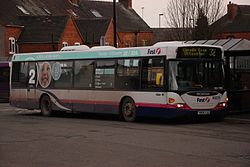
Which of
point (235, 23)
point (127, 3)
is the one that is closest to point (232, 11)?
point (235, 23)

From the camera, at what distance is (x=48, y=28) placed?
64312 mm

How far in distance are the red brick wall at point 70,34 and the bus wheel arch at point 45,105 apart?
126 ft

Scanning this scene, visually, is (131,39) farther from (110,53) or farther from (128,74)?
(128,74)

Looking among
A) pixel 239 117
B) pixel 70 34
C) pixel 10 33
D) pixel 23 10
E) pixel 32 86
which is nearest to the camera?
pixel 239 117

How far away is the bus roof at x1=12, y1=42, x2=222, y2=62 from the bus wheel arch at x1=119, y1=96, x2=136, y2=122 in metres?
1.62

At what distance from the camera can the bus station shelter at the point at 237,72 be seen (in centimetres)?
2162

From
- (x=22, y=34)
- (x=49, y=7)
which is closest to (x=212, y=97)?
(x=22, y=34)

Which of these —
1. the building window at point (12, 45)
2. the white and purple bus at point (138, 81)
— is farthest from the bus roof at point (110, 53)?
the building window at point (12, 45)

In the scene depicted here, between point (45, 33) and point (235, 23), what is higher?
point (235, 23)

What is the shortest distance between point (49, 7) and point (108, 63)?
56.6 metres

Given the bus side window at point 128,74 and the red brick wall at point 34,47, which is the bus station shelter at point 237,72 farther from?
the red brick wall at point 34,47

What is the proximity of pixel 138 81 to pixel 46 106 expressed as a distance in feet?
21.5

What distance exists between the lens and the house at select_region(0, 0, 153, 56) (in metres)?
63.3

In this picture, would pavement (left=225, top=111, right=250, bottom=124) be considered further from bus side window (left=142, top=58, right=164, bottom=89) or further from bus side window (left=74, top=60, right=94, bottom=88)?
bus side window (left=74, top=60, right=94, bottom=88)
